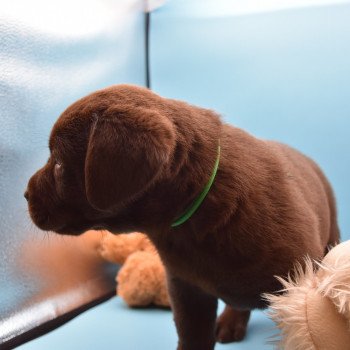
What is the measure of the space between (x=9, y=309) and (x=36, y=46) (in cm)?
79

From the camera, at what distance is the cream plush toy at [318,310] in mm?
837

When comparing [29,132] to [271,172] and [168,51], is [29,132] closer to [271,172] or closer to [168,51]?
[271,172]

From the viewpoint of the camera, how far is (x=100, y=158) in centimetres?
87

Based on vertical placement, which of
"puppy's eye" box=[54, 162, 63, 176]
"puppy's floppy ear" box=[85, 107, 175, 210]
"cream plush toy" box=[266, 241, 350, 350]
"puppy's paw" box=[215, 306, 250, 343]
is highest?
"puppy's floppy ear" box=[85, 107, 175, 210]

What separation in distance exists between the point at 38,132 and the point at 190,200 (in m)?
0.75

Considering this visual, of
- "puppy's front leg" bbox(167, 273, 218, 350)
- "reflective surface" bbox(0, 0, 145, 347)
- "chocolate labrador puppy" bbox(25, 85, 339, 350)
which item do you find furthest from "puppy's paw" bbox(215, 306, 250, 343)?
"reflective surface" bbox(0, 0, 145, 347)

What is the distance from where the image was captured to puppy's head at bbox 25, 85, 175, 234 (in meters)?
0.86

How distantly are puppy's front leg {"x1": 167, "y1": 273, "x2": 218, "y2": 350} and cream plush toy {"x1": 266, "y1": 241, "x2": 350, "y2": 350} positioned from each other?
12.1 inches

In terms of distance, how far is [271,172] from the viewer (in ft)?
3.53

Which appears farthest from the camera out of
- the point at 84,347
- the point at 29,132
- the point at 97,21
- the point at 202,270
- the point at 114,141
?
the point at 97,21

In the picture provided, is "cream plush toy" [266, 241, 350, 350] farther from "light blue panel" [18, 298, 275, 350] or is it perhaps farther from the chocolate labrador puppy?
"light blue panel" [18, 298, 275, 350]

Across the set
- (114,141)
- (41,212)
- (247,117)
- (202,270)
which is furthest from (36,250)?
(247,117)

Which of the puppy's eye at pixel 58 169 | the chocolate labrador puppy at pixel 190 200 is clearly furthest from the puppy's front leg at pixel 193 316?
the puppy's eye at pixel 58 169

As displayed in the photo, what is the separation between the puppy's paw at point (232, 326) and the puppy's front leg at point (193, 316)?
22 cm
